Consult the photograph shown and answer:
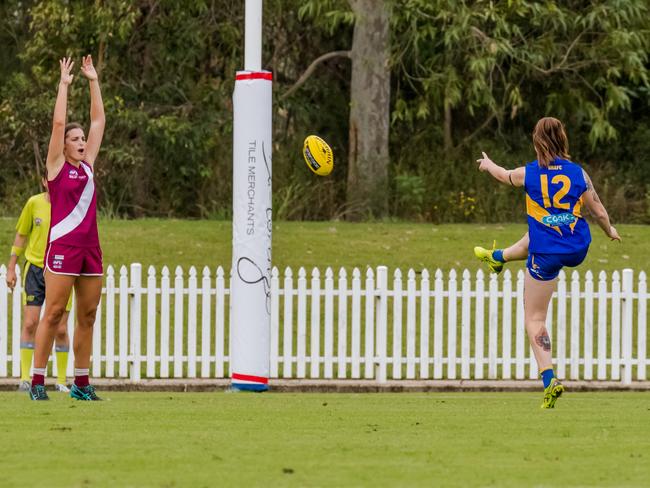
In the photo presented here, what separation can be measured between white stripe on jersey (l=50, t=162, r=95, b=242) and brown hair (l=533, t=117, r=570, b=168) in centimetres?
282

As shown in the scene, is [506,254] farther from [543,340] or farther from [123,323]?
[123,323]

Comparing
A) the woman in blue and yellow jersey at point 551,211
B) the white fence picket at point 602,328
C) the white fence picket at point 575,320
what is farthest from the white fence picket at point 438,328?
the woman in blue and yellow jersey at point 551,211

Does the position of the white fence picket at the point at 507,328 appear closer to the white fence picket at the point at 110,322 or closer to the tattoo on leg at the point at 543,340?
the white fence picket at the point at 110,322

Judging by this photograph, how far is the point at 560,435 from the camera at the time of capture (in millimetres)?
7898

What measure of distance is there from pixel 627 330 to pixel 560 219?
223 inches

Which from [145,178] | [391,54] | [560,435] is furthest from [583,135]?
[560,435]

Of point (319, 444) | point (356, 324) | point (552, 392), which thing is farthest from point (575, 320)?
point (319, 444)

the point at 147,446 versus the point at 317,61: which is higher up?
the point at 317,61

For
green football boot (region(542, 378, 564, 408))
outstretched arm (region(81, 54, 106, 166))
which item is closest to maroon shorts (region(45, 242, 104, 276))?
outstretched arm (region(81, 54, 106, 166))

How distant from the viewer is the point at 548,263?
9555 mm

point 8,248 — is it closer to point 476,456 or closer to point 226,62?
point 226,62

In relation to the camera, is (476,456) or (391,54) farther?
(391,54)

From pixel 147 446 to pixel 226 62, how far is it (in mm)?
20255

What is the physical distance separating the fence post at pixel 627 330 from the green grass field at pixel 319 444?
15.4ft
